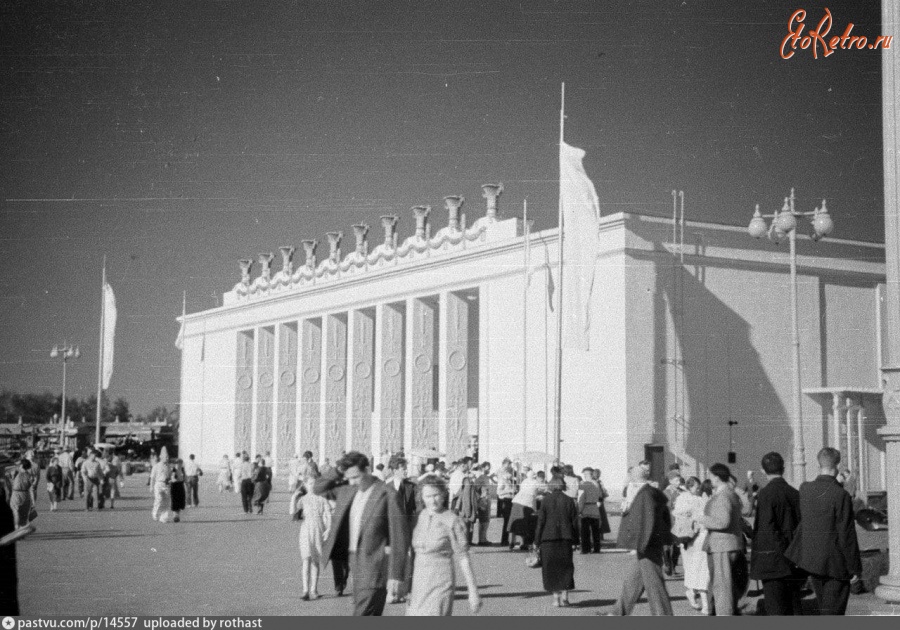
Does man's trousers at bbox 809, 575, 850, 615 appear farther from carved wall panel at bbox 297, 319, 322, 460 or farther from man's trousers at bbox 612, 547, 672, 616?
carved wall panel at bbox 297, 319, 322, 460

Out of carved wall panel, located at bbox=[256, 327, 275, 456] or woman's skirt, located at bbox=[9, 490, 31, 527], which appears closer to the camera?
woman's skirt, located at bbox=[9, 490, 31, 527]

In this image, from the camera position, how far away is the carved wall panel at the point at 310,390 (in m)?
41.6

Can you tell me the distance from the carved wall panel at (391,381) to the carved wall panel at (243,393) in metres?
7.21

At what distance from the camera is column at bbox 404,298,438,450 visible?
35188 mm

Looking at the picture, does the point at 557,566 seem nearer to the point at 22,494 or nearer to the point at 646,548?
the point at 646,548

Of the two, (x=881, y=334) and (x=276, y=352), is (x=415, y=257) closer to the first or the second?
(x=276, y=352)

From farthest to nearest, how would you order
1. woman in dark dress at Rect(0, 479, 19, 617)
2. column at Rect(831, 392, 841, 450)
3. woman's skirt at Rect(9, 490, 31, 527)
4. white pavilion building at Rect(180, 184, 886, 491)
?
1. white pavilion building at Rect(180, 184, 886, 491)
2. column at Rect(831, 392, 841, 450)
3. woman's skirt at Rect(9, 490, 31, 527)
4. woman in dark dress at Rect(0, 479, 19, 617)

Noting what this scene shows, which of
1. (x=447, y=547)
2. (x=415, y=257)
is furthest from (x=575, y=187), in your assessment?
(x=415, y=257)

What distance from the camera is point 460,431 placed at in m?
33.9

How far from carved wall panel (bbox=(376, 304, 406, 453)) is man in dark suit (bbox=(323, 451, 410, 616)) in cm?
2987

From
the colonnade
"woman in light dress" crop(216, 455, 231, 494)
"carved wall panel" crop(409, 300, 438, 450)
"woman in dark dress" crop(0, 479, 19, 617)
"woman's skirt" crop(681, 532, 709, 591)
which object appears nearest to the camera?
"woman in dark dress" crop(0, 479, 19, 617)

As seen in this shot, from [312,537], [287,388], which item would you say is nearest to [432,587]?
[312,537]

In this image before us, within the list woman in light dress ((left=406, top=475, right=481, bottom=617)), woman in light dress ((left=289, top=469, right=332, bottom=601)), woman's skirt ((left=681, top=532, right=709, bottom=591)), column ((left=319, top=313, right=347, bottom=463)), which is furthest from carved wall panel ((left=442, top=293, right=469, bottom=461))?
woman in light dress ((left=406, top=475, right=481, bottom=617))

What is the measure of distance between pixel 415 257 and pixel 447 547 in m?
29.7
